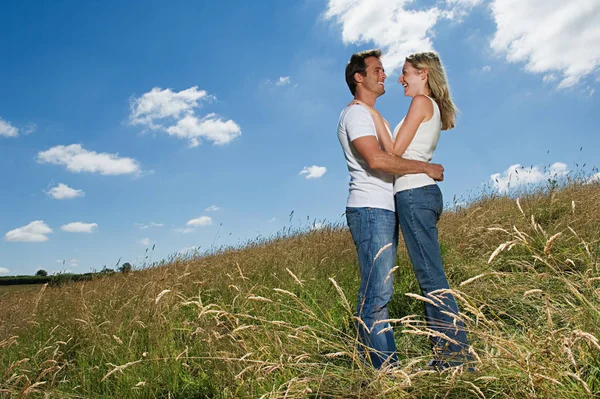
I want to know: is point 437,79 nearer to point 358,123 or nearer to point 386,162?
point 358,123

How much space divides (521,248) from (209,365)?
183 inches

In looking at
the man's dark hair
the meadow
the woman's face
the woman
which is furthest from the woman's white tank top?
the meadow

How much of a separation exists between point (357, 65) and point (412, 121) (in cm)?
60

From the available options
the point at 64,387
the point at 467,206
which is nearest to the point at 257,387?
the point at 64,387

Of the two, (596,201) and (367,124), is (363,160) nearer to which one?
(367,124)

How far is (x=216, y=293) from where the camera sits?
6.33 metres

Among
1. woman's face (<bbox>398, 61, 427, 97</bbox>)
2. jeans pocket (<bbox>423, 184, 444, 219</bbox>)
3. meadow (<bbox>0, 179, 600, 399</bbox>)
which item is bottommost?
meadow (<bbox>0, 179, 600, 399</bbox>)

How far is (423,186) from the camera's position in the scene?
9.98ft

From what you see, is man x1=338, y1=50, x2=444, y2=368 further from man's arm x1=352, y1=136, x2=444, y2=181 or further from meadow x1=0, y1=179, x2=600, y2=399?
meadow x1=0, y1=179, x2=600, y2=399

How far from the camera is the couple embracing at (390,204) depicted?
118 inches

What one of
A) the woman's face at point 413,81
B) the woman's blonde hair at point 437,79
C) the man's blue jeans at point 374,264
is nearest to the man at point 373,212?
the man's blue jeans at point 374,264

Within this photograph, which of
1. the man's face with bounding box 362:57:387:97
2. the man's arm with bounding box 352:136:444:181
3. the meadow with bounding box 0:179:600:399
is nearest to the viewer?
the meadow with bounding box 0:179:600:399

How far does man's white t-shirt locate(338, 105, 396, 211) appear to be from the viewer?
3.06 meters

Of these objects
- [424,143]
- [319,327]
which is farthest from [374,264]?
[319,327]
